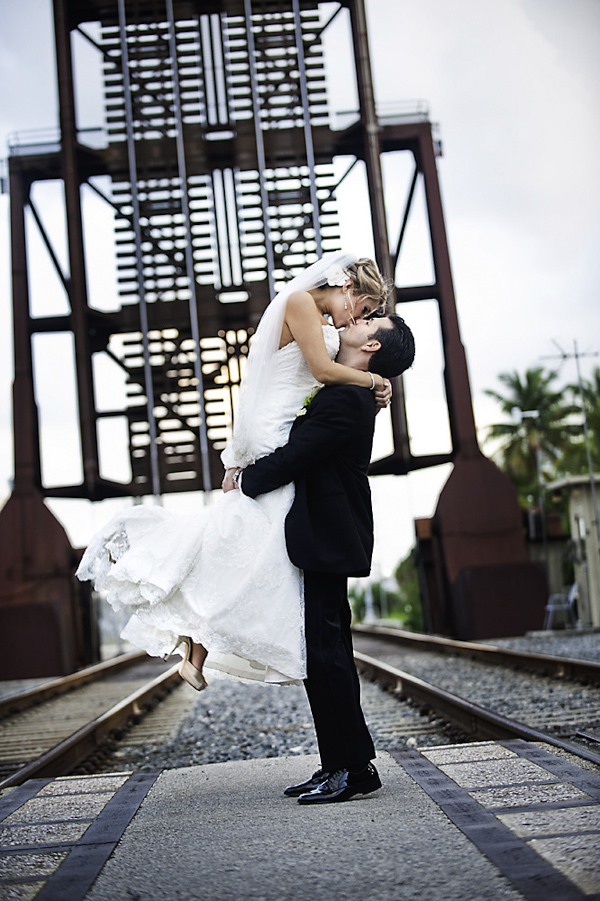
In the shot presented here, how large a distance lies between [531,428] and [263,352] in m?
42.6

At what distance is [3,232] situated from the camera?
14.4 metres

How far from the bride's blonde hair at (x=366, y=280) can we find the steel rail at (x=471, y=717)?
5.03 ft

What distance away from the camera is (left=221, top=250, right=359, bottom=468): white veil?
10.2 ft

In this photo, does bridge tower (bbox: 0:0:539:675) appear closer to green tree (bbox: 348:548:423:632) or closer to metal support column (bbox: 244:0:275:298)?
metal support column (bbox: 244:0:275:298)

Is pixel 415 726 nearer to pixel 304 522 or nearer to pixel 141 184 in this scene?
pixel 304 522

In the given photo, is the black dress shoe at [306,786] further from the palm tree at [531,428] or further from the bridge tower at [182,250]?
the palm tree at [531,428]

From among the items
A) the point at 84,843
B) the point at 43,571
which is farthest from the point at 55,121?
the point at 84,843

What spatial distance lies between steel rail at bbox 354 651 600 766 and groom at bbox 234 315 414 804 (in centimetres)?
74

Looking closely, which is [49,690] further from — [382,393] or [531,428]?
[531,428]

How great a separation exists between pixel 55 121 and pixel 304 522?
12.4 metres

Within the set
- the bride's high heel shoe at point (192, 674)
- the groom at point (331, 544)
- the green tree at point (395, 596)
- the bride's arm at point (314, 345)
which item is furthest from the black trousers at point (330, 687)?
the green tree at point (395, 596)

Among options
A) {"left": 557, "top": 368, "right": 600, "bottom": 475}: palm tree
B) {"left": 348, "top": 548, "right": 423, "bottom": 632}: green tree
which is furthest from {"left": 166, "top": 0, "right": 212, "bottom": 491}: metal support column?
{"left": 348, "top": 548, "right": 423, "bottom": 632}: green tree

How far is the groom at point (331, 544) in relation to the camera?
289 cm

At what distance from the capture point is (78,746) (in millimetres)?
5074
